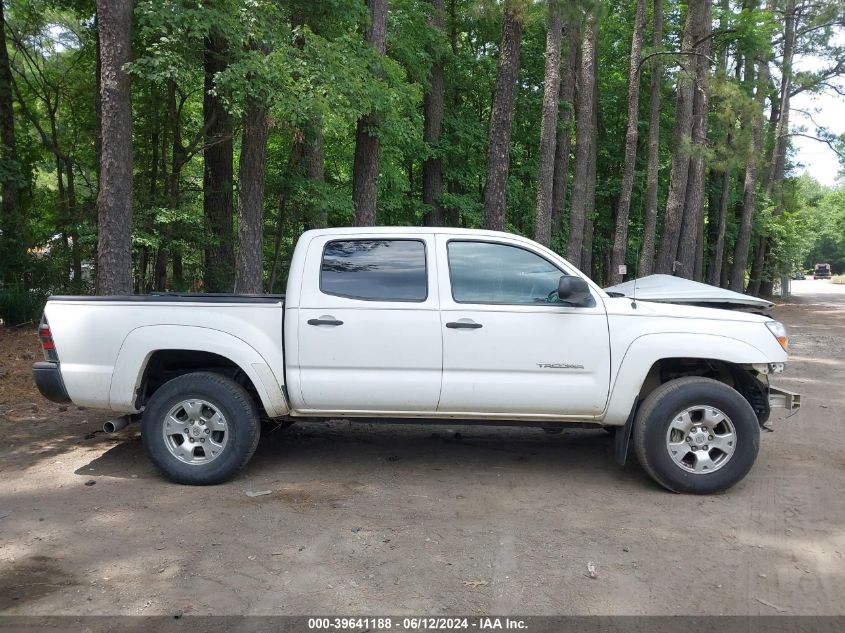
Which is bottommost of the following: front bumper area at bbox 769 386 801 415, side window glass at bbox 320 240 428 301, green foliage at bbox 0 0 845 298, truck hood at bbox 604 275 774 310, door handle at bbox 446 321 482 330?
front bumper area at bbox 769 386 801 415

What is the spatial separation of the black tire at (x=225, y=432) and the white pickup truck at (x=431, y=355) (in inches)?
0.4

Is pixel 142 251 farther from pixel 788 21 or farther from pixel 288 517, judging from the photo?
pixel 788 21

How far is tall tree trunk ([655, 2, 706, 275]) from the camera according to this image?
21078 millimetres

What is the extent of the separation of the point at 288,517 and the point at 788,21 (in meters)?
33.9

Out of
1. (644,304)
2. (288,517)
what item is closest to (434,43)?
(644,304)

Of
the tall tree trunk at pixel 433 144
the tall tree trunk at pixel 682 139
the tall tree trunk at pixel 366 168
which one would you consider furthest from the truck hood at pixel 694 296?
the tall tree trunk at pixel 682 139

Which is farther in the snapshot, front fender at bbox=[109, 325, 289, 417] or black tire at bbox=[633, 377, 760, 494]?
front fender at bbox=[109, 325, 289, 417]

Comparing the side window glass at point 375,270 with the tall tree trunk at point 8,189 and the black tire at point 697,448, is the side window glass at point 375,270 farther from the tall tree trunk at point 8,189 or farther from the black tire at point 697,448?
the tall tree trunk at point 8,189

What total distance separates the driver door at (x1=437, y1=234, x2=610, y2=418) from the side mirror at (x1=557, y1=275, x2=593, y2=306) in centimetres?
7

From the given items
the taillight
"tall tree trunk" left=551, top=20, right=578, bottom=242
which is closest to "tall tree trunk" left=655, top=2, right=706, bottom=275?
"tall tree trunk" left=551, top=20, right=578, bottom=242

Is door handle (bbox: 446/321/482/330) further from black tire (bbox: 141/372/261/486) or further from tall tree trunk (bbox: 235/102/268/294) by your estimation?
tall tree trunk (bbox: 235/102/268/294)

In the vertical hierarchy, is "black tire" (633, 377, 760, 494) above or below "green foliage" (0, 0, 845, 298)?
below

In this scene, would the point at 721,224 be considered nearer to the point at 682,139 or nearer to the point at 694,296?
the point at 682,139

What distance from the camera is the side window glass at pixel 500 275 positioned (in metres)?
5.40
